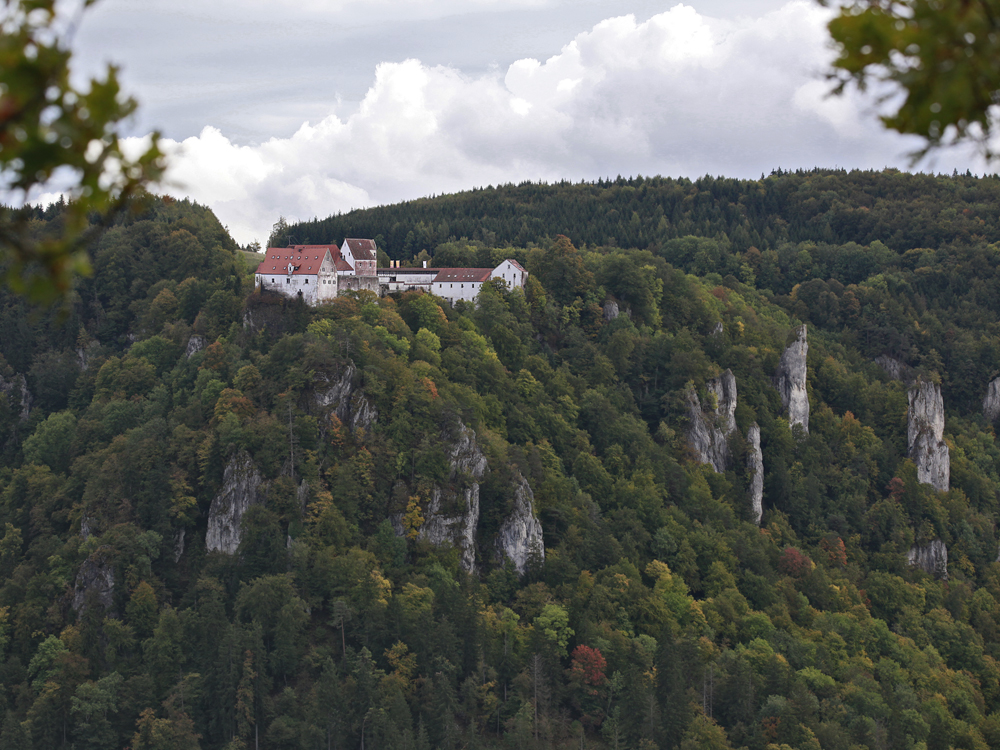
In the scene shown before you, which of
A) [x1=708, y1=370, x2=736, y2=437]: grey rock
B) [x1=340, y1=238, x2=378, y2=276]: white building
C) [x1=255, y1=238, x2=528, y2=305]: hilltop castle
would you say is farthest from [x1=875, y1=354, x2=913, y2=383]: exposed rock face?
[x1=340, y1=238, x2=378, y2=276]: white building

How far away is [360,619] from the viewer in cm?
7650

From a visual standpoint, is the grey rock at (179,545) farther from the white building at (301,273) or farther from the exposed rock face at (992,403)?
the exposed rock face at (992,403)

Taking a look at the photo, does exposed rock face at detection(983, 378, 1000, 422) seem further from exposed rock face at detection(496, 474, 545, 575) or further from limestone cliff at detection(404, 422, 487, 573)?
limestone cliff at detection(404, 422, 487, 573)

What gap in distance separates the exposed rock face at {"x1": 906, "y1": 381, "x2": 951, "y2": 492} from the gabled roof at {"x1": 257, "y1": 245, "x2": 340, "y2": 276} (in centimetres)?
8127

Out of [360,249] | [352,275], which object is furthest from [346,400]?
[360,249]

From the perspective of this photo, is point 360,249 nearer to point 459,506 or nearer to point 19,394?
point 459,506

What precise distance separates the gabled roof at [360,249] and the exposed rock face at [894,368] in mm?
79532

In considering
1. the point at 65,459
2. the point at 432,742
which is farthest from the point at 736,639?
the point at 65,459

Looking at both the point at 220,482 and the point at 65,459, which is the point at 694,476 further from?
the point at 65,459

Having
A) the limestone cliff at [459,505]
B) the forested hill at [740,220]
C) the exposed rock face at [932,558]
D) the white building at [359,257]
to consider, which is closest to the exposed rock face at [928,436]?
the exposed rock face at [932,558]

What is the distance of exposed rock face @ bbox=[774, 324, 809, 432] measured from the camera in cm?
12338

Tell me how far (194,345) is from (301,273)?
619 inches

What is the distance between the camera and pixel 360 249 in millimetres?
103875

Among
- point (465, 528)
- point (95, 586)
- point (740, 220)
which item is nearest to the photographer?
point (95, 586)
